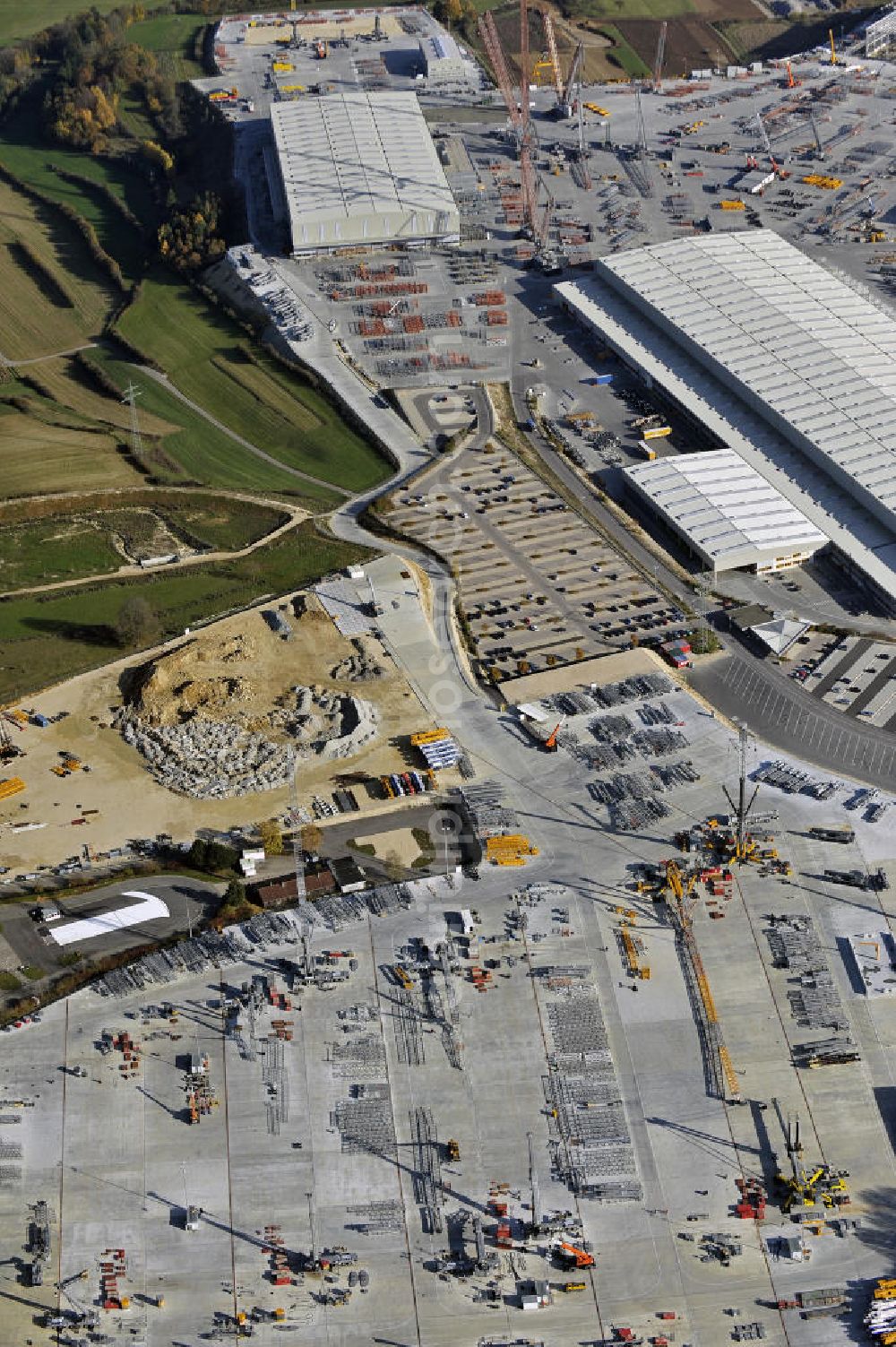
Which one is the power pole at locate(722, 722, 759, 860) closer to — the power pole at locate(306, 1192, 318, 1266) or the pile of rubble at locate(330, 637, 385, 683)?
the pile of rubble at locate(330, 637, 385, 683)

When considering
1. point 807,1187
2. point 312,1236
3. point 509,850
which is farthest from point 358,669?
point 807,1187

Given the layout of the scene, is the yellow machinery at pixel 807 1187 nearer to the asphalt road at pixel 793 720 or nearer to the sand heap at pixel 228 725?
the asphalt road at pixel 793 720

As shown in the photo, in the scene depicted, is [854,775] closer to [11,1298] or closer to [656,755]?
[656,755]

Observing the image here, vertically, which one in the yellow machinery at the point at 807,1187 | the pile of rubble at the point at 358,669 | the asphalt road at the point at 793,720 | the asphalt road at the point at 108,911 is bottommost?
the yellow machinery at the point at 807,1187

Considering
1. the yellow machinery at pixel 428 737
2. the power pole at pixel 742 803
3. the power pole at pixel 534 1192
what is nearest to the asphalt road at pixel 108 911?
the yellow machinery at pixel 428 737

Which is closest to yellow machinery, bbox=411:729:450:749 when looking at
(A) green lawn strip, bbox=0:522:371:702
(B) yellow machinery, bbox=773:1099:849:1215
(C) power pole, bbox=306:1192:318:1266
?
(A) green lawn strip, bbox=0:522:371:702

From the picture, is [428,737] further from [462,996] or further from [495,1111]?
[495,1111]

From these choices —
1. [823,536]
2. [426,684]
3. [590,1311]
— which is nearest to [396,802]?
[426,684]
